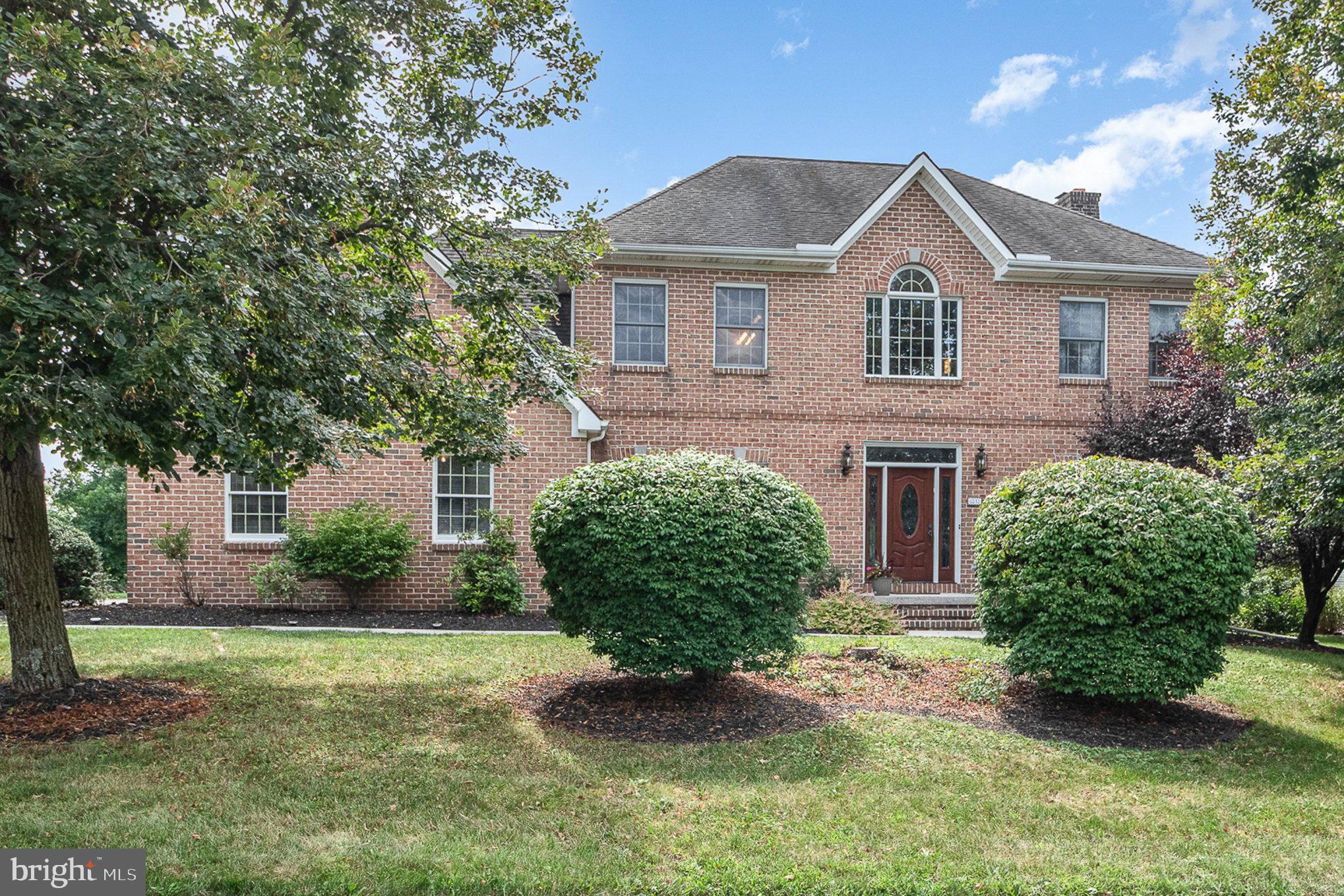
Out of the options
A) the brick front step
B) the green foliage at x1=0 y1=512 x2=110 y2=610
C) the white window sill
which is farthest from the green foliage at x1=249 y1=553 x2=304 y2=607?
the brick front step

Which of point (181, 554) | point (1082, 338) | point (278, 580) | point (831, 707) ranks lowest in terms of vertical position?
point (831, 707)

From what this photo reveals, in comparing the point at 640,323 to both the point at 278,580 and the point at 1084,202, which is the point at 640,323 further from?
the point at 1084,202

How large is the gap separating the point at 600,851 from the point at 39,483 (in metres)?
6.21

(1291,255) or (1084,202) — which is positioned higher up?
(1084,202)

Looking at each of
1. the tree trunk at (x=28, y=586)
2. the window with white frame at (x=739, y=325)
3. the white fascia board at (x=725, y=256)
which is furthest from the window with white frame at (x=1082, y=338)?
the tree trunk at (x=28, y=586)

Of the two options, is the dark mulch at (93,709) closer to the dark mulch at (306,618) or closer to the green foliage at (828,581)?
the dark mulch at (306,618)

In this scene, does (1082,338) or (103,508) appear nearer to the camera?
(1082,338)

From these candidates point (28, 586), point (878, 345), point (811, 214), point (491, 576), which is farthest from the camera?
point (811, 214)

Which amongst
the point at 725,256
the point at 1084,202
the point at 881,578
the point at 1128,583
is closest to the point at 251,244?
the point at 1128,583

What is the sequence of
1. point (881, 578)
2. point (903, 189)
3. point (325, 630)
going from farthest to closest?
point (903, 189) < point (881, 578) < point (325, 630)

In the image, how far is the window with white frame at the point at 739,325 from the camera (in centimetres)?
1591

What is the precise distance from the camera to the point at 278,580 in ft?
43.8

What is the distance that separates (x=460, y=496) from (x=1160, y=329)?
13.3 m

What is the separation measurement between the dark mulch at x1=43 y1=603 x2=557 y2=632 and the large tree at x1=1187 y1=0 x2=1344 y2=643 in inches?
359
